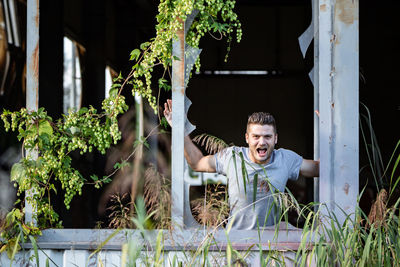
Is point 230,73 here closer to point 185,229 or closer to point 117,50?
point 117,50

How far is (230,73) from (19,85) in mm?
5797

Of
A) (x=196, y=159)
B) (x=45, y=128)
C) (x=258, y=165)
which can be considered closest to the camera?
(x=45, y=128)

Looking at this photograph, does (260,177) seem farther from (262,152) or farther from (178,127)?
(178,127)

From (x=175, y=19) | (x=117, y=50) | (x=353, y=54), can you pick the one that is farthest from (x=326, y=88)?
(x=117, y=50)

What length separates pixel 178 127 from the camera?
3066mm

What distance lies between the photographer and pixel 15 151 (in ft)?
18.6

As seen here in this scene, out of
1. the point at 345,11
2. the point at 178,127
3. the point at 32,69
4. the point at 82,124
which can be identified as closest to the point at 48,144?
the point at 82,124

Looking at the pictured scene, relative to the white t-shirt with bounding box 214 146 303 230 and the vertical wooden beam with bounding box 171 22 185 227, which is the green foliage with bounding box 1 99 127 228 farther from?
the white t-shirt with bounding box 214 146 303 230

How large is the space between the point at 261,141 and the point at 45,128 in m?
1.28

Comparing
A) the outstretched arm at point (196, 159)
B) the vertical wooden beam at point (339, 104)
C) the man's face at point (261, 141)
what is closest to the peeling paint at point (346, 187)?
the vertical wooden beam at point (339, 104)

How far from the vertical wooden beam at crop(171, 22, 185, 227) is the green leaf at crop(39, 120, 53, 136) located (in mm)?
634

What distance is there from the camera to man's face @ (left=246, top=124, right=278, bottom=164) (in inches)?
144

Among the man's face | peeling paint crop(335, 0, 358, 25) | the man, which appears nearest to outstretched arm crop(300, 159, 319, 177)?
the man

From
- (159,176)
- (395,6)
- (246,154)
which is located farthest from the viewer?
(395,6)
